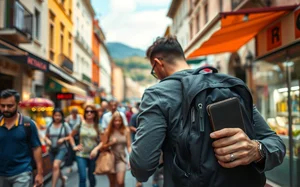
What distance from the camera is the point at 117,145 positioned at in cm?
609

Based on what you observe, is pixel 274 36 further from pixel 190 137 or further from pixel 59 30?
pixel 59 30

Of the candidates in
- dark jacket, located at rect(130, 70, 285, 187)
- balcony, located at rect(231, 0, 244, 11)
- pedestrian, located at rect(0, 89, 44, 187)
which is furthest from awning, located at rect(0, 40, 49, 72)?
balcony, located at rect(231, 0, 244, 11)

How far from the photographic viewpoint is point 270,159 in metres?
1.62

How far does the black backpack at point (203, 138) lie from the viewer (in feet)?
4.87

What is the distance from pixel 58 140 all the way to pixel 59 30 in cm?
1329

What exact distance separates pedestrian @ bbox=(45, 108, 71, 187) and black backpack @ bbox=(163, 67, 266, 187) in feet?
18.2

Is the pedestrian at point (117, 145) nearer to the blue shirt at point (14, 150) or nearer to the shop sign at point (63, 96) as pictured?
the blue shirt at point (14, 150)

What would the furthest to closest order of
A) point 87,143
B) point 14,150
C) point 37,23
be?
point 37,23 → point 87,143 → point 14,150

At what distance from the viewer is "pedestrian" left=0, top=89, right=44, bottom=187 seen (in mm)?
3875

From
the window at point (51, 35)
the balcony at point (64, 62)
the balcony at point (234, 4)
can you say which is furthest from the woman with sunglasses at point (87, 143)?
the balcony at point (64, 62)

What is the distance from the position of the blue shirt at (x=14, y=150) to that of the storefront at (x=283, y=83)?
13.4ft

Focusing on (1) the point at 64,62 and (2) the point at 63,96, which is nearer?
(2) the point at 63,96

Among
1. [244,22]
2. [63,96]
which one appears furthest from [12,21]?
[244,22]

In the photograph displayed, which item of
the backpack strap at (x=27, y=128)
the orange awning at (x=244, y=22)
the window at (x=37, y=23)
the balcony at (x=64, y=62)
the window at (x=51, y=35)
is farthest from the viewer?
the balcony at (x=64, y=62)
